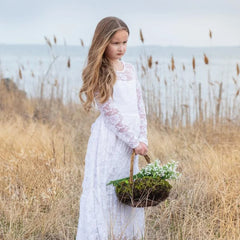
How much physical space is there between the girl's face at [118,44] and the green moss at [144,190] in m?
0.68

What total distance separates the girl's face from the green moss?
0.68 metres

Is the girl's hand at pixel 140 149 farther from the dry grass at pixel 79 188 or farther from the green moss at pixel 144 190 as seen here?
the dry grass at pixel 79 188

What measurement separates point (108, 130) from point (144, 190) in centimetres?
42

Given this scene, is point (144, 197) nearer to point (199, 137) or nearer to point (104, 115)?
point (104, 115)

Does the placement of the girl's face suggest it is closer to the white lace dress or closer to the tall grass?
the white lace dress

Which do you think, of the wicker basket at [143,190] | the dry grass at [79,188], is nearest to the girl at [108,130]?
the wicker basket at [143,190]

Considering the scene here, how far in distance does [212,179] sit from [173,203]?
581mm

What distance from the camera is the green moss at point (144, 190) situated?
2.13 meters

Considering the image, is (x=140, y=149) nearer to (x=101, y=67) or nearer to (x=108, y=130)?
(x=108, y=130)

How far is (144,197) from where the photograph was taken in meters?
2.19

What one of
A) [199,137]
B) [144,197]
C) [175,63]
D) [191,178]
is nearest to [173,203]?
[191,178]

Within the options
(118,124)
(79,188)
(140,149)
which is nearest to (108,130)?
(118,124)

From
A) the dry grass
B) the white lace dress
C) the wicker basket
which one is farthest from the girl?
the dry grass

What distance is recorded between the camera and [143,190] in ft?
6.98
